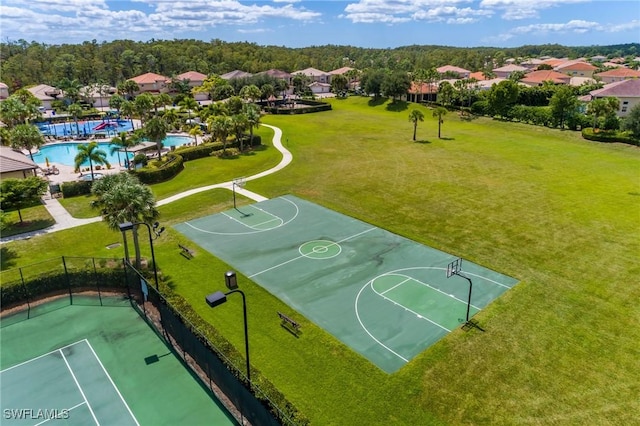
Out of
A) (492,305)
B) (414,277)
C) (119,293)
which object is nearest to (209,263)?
(119,293)

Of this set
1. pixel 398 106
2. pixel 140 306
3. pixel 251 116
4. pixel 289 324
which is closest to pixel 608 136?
pixel 398 106

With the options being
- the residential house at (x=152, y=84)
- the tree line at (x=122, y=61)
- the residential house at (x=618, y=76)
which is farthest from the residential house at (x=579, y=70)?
the residential house at (x=152, y=84)

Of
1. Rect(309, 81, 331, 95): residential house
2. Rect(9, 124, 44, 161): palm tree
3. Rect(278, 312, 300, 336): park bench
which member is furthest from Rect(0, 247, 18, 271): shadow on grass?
Rect(309, 81, 331, 95): residential house

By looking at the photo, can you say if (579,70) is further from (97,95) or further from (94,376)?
(94,376)

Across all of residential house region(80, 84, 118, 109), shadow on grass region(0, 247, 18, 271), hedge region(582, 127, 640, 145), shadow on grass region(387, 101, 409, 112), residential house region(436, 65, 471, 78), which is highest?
residential house region(436, 65, 471, 78)

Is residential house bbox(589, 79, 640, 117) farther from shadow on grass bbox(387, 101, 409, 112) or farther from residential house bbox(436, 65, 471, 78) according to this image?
residential house bbox(436, 65, 471, 78)

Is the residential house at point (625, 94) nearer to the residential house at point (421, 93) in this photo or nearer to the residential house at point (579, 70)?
the residential house at point (421, 93)
